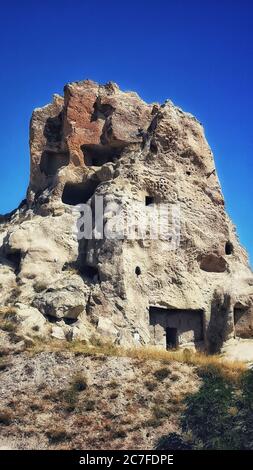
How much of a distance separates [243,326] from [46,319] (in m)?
9.33

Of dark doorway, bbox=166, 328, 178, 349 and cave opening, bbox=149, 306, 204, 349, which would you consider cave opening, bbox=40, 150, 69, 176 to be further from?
dark doorway, bbox=166, 328, 178, 349

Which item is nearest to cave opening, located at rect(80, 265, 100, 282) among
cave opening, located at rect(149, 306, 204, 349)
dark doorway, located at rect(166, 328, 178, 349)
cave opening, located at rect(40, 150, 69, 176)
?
cave opening, located at rect(149, 306, 204, 349)

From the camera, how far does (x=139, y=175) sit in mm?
33969

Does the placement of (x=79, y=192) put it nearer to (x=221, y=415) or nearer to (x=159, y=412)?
(x=159, y=412)

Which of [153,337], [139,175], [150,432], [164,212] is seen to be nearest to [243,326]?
[153,337]

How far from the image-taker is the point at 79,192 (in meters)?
37.7

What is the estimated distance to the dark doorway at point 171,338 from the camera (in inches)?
1239

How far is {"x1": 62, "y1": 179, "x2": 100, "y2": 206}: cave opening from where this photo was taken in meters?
36.9

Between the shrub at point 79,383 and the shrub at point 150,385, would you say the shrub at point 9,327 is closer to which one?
the shrub at point 79,383

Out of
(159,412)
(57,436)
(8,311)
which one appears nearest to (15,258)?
(8,311)

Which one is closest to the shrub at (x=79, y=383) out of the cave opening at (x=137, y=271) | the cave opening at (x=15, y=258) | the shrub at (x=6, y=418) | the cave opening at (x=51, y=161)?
the shrub at (x=6, y=418)

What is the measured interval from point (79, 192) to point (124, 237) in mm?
7226

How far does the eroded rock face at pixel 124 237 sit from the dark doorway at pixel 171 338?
0.05 m

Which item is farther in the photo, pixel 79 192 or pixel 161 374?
pixel 79 192
